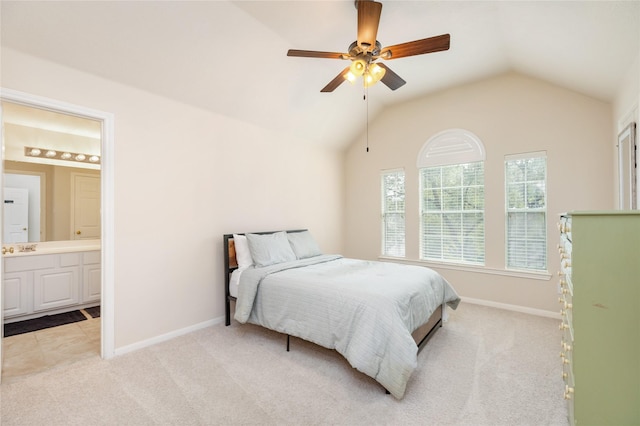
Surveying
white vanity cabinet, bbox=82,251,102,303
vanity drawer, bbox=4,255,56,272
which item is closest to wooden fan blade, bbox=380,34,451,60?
white vanity cabinet, bbox=82,251,102,303

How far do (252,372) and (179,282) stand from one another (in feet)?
4.62

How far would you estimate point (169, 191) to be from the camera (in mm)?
3150

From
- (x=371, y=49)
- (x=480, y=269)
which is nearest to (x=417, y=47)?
(x=371, y=49)

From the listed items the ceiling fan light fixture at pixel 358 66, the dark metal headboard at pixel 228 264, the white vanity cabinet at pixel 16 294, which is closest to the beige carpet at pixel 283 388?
the dark metal headboard at pixel 228 264

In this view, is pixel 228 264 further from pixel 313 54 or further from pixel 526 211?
pixel 526 211

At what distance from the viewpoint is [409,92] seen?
177 inches

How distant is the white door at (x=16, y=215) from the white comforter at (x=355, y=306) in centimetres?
334

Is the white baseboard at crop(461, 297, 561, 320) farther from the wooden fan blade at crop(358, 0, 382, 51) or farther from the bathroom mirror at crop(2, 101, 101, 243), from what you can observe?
the bathroom mirror at crop(2, 101, 101, 243)

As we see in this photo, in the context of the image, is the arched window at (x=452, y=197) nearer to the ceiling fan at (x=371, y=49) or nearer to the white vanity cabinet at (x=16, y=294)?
the ceiling fan at (x=371, y=49)

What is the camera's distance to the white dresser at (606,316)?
1299mm

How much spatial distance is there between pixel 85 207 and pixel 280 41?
403 centimetres

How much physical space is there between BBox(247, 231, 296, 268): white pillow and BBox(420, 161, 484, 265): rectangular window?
233cm

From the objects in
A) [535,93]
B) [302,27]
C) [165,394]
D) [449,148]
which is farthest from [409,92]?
[165,394]

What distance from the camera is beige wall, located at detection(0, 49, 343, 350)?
269 centimetres
